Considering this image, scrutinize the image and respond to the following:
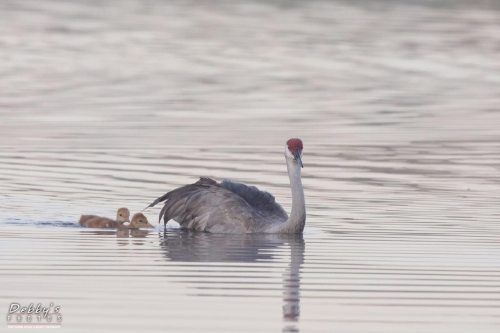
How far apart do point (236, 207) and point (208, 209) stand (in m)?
0.42

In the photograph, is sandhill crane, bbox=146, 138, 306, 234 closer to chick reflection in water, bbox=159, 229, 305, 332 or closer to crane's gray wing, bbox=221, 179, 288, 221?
crane's gray wing, bbox=221, 179, 288, 221

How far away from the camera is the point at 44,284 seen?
13.2 metres

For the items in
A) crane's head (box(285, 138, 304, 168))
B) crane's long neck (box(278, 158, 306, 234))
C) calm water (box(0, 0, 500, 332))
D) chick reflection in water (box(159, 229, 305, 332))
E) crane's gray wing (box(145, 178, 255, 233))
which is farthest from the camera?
crane's gray wing (box(145, 178, 255, 233))

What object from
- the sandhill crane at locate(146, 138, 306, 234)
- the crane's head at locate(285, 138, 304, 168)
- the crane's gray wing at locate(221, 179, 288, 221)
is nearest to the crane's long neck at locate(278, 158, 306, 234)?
the sandhill crane at locate(146, 138, 306, 234)

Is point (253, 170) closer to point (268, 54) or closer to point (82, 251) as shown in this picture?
point (82, 251)

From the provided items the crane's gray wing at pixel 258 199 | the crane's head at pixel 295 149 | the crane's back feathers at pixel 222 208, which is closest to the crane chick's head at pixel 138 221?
the crane's back feathers at pixel 222 208

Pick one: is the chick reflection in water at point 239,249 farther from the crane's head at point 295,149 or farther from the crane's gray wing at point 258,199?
the crane's head at point 295,149

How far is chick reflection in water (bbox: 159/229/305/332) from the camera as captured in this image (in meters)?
14.4

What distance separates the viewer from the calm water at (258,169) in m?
12.6

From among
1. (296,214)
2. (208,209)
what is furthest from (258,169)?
(296,214)

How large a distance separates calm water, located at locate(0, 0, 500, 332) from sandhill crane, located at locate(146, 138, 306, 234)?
1.00 feet

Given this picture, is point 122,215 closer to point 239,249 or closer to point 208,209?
point 208,209

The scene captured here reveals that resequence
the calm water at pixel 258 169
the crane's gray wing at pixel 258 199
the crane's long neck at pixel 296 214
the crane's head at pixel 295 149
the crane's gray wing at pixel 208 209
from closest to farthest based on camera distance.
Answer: the calm water at pixel 258 169
the crane's long neck at pixel 296 214
the crane's head at pixel 295 149
the crane's gray wing at pixel 208 209
the crane's gray wing at pixel 258 199

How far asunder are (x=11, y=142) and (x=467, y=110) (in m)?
10.6
